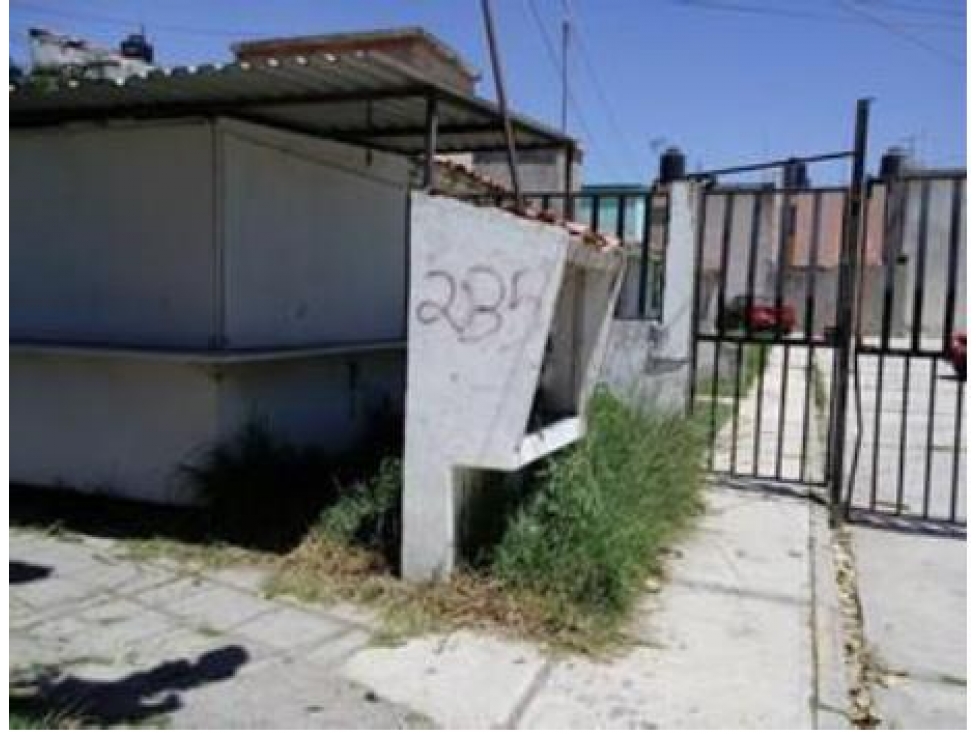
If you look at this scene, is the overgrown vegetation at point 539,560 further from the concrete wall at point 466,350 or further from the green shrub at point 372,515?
the concrete wall at point 466,350

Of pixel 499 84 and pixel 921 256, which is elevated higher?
pixel 499 84

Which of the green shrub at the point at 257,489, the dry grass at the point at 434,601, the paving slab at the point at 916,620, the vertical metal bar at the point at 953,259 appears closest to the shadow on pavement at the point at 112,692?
the dry grass at the point at 434,601

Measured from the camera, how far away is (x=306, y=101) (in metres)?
5.88

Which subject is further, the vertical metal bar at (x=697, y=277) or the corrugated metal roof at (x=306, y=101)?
the vertical metal bar at (x=697, y=277)

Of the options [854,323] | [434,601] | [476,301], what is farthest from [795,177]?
[434,601]

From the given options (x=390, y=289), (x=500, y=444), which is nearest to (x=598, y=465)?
(x=500, y=444)

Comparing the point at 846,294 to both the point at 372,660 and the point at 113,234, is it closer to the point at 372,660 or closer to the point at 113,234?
the point at 372,660

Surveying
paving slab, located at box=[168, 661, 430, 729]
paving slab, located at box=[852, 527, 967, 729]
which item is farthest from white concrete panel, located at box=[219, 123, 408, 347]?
paving slab, located at box=[852, 527, 967, 729]

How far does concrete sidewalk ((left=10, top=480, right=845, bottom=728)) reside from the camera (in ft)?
12.5

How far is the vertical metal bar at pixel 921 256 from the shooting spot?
6773 millimetres

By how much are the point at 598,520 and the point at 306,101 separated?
2934 millimetres

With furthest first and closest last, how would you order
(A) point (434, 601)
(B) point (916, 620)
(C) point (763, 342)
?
1. (C) point (763, 342)
2. (B) point (916, 620)
3. (A) point (434, 601)

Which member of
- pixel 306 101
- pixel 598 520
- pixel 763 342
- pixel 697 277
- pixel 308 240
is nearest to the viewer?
pixel 598 520

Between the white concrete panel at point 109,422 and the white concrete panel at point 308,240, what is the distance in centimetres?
56
